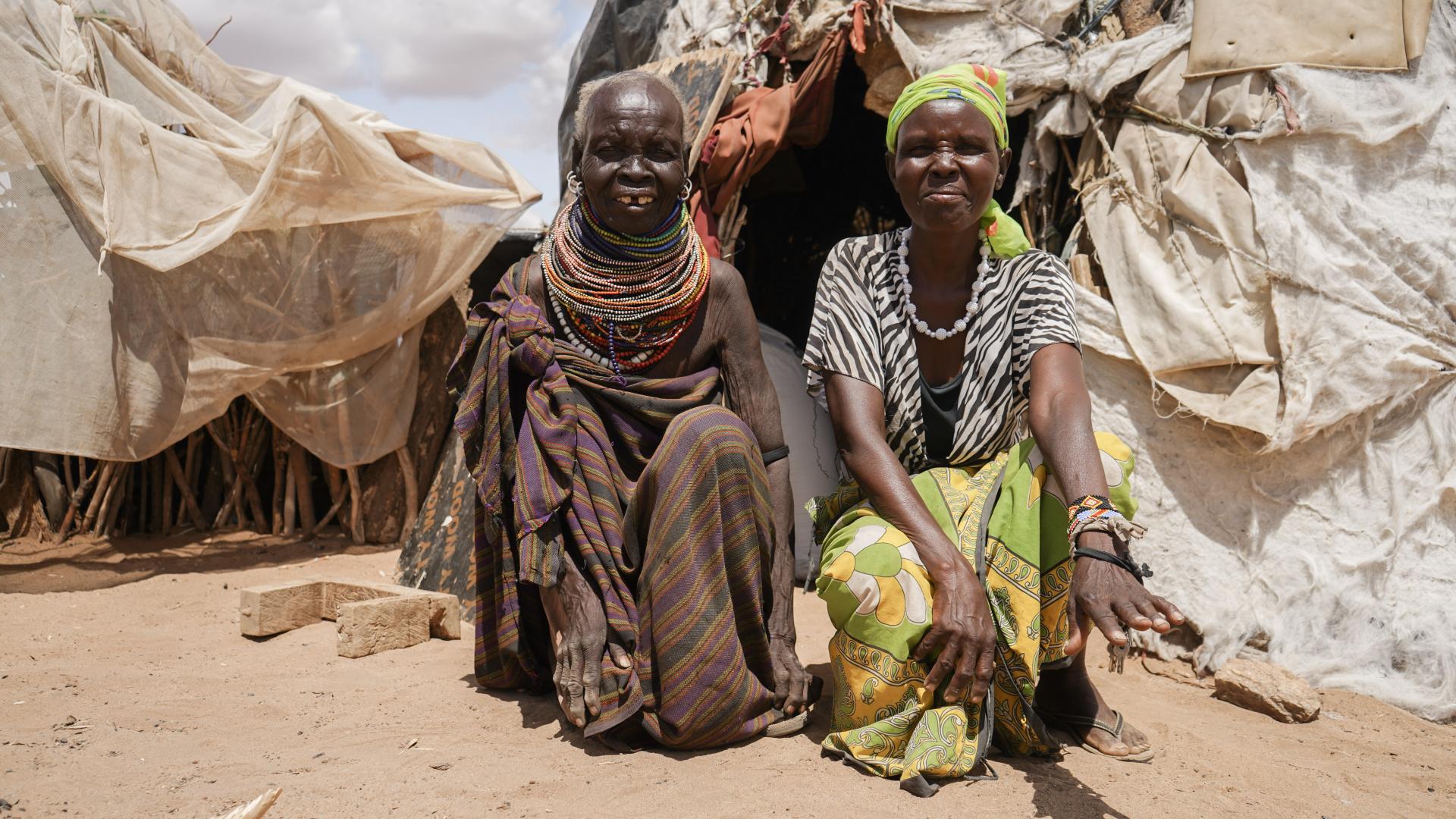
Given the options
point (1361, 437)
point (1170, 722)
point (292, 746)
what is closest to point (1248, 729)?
point (1170, 722)

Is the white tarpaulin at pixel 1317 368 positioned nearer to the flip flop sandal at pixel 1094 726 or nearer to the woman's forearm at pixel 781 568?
the flip flop sandal at pixel 1094 726

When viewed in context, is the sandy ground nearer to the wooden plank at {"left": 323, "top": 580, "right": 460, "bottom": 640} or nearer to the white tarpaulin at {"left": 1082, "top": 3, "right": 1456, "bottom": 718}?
the wooden plank at {"left": 323, "top": 580, "right": 460, "bottom": 640}

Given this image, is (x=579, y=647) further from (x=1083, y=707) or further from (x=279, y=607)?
(x=279, y=607)

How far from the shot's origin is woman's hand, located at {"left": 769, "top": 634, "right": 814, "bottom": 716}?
2418 millimetres

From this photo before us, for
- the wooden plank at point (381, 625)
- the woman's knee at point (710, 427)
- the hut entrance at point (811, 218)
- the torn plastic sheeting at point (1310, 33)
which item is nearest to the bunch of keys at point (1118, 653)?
the woman's knee at point (710, 427)

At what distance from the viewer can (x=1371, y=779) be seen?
94.6 inches

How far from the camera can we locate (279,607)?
3.37m

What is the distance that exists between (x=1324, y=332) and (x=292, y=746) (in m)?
3.32

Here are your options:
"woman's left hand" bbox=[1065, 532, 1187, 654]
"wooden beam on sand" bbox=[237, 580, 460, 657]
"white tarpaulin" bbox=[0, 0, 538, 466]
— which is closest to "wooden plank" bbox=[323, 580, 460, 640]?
"wooden beam on sand" bbox=[237, 580, 460, 657]

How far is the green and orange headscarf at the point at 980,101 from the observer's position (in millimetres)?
2404

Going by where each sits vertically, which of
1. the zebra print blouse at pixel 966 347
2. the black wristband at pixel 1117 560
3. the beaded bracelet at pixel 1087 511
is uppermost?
the zebra print blouse at pixel 966 347

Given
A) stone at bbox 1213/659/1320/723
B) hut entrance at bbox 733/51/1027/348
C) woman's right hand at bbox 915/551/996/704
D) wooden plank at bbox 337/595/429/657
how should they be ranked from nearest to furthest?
1. woman's right hand at bbox 915/551/996/704
2. stone at bbox 1213/659/1320/723
3. wooden plank at bbox 337/595/429/657
4. hut entrance at bbox 733/51/1027/348

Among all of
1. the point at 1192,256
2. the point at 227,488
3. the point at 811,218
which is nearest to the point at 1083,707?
the point at 1192,256

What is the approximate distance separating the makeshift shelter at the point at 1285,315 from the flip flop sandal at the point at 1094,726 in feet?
3.72
